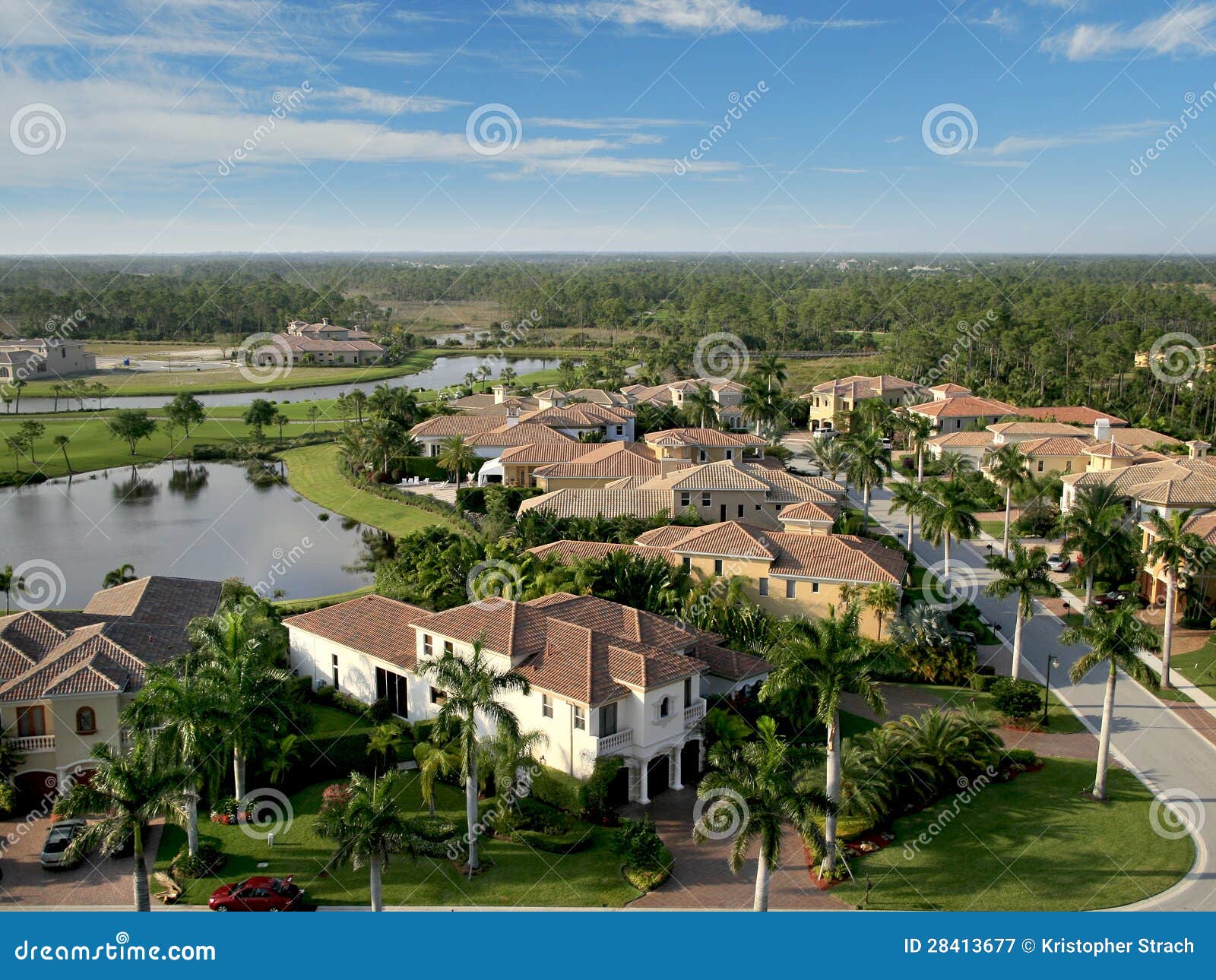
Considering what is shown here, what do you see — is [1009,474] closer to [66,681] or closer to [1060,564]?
[1060,564]

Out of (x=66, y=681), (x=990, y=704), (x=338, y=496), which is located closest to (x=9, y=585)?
(x=66, y=681)

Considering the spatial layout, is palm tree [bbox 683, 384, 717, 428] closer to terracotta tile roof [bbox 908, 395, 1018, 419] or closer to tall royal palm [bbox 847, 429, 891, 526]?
terracotta tile roof [bbox 908, 395, 1018, 419]

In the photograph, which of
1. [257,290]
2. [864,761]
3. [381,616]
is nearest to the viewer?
[864,761]

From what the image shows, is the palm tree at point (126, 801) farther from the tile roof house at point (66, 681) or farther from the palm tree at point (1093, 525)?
the palm tree at point (1093, 525)

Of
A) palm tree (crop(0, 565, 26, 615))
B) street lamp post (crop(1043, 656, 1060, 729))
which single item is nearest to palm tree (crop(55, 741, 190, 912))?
palm tree (crop(0, 565, 26, 615))

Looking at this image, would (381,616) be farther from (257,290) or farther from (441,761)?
(257,290)

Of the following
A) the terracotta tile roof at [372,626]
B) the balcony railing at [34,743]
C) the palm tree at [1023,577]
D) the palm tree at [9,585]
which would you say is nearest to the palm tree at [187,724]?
the balcony railing at [34,743]

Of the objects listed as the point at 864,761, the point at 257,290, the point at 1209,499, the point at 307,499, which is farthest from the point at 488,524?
the point at 257,290

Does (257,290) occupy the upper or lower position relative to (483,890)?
upper
